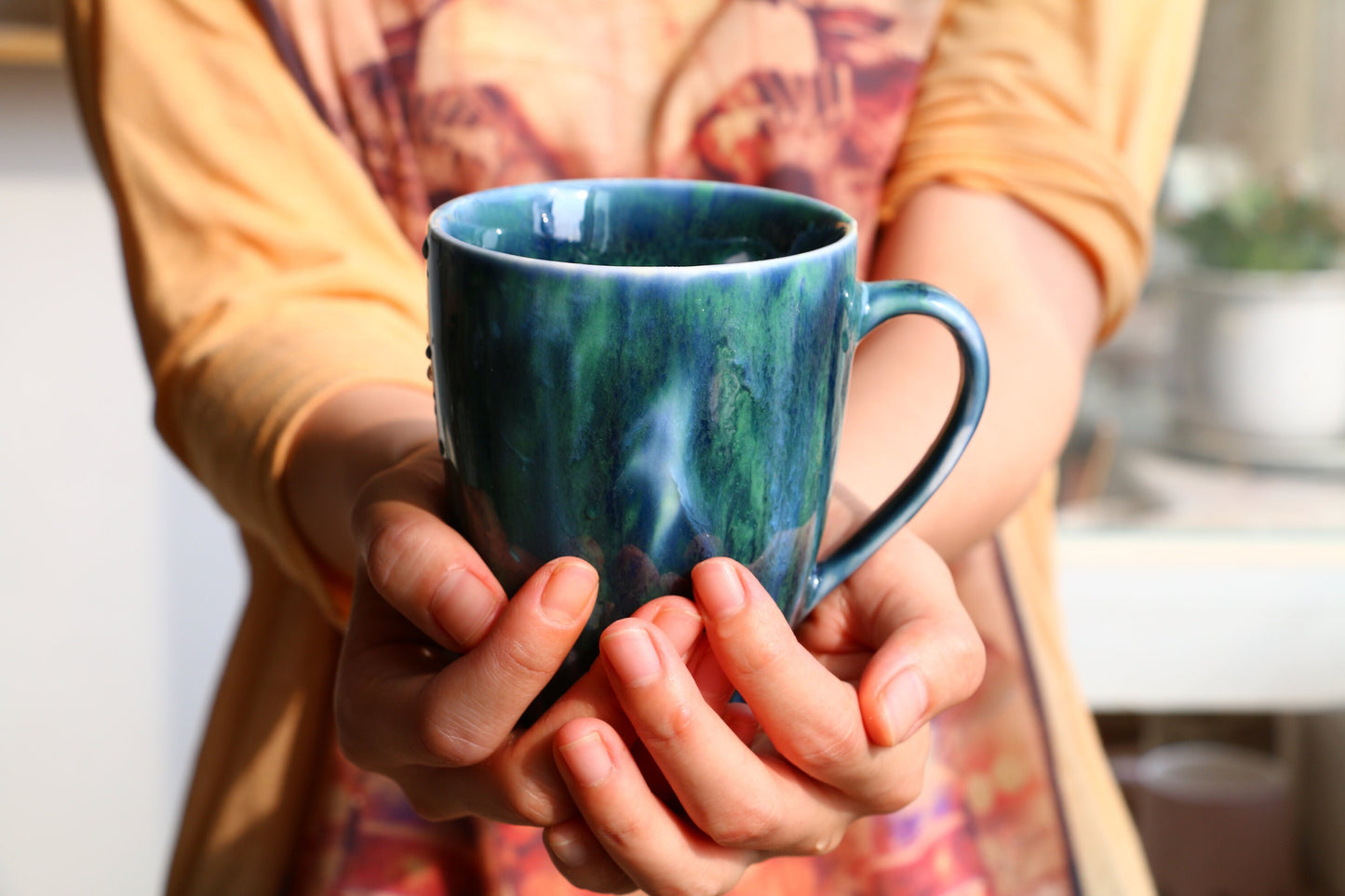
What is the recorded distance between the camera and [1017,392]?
1.55 feet

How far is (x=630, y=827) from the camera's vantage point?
312mm

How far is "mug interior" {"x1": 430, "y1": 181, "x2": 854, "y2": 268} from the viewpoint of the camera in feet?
1.10

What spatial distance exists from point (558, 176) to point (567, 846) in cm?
35

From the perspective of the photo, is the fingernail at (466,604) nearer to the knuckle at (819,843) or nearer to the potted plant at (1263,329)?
the knuckle at (819,843)

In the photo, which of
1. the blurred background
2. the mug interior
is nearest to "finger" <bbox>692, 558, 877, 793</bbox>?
the mug interior

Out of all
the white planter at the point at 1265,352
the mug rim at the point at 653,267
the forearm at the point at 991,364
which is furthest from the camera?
the white planter at the point at 1265,352

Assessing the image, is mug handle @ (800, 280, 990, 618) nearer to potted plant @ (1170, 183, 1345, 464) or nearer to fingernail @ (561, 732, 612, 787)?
fingernail @ (561, 732, 612, 787)

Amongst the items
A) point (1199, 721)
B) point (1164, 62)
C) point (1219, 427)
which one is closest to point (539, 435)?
point (1164, 62)

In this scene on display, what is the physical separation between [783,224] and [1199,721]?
3.90 feet

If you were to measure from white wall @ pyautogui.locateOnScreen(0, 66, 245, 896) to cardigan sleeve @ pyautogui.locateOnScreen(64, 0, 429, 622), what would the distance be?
0.67m

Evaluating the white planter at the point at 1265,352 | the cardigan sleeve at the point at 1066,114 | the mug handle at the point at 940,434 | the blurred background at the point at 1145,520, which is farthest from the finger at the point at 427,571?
the white planter at the point at 1265,352

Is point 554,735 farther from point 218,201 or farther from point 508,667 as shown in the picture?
point 218,201

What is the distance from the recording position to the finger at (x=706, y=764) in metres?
0.28

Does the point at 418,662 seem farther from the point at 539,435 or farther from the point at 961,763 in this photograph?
the point at 961,763
